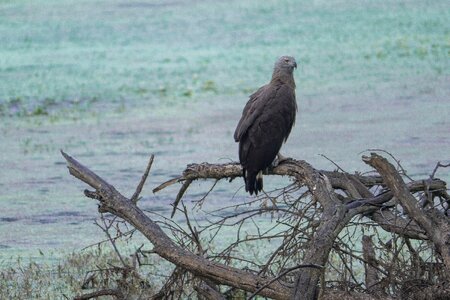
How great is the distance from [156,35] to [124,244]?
11594 mm

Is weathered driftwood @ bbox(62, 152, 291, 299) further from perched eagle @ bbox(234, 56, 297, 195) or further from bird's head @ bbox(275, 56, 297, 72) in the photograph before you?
bird's head @ bbox(275, 56, 297, 72)

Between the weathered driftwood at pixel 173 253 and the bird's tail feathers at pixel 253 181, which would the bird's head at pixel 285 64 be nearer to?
the bird's tail feathers at pixel 253 181

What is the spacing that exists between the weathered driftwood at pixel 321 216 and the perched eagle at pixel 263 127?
114 mm

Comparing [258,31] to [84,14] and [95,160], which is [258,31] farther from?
[95,160]

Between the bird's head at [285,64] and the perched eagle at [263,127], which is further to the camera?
the bird's head at [285,64]

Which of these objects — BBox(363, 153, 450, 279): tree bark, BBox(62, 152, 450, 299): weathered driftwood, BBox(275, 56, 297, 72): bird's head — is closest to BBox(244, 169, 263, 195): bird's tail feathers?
BBox(62, 152, 450, 299): weathered driftwood

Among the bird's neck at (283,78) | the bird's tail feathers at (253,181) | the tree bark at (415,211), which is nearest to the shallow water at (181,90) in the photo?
the bird's neck at (283,78)

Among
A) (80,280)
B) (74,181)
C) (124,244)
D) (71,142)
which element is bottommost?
(80,280)

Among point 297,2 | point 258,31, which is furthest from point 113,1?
point 258,31

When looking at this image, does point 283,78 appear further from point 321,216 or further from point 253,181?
point 321,216

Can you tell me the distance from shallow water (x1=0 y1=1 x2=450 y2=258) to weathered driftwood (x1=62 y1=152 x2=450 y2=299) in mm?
1499

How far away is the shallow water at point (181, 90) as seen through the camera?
8766 mm

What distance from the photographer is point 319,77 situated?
13984 millimetres

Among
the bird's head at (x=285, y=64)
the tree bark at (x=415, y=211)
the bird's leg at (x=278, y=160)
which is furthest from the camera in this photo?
the bird's head at (x=285, y=64)
